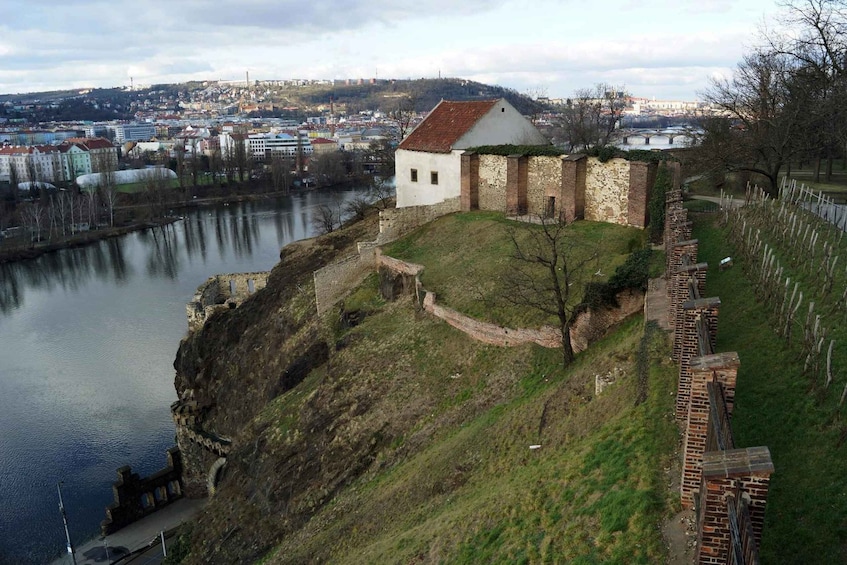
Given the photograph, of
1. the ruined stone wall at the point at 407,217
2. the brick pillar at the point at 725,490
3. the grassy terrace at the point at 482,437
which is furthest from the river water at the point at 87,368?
the brick pillar at the point at 725,490

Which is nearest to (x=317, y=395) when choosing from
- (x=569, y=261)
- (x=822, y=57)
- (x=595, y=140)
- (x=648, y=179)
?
(x=569, y=261)

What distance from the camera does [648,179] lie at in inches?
963

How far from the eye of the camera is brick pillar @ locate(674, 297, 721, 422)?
9915 mm

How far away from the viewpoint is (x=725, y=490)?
6.24 meters

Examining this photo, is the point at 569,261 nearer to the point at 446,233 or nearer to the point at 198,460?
the point at 446,233

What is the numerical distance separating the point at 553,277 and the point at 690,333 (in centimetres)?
496

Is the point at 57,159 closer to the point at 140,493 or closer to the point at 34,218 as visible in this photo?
the point at 34,218

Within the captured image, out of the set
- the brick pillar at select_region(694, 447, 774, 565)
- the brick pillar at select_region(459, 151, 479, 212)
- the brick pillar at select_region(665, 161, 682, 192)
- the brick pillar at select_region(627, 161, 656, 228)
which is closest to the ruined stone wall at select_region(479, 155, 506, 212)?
the brick pillar at select_region(459, 151, 479, 212)

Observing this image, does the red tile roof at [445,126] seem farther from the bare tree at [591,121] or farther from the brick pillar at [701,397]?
the brick pillar at [701,397]

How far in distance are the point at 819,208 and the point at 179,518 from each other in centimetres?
2746

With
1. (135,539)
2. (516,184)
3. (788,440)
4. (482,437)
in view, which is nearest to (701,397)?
(788,440)

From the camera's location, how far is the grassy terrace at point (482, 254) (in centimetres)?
2038

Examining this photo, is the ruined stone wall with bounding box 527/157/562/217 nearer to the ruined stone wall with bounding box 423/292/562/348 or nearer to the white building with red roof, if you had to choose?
the white building with red roof

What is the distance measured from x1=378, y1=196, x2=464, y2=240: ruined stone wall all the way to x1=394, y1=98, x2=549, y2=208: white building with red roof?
0.69 metres
